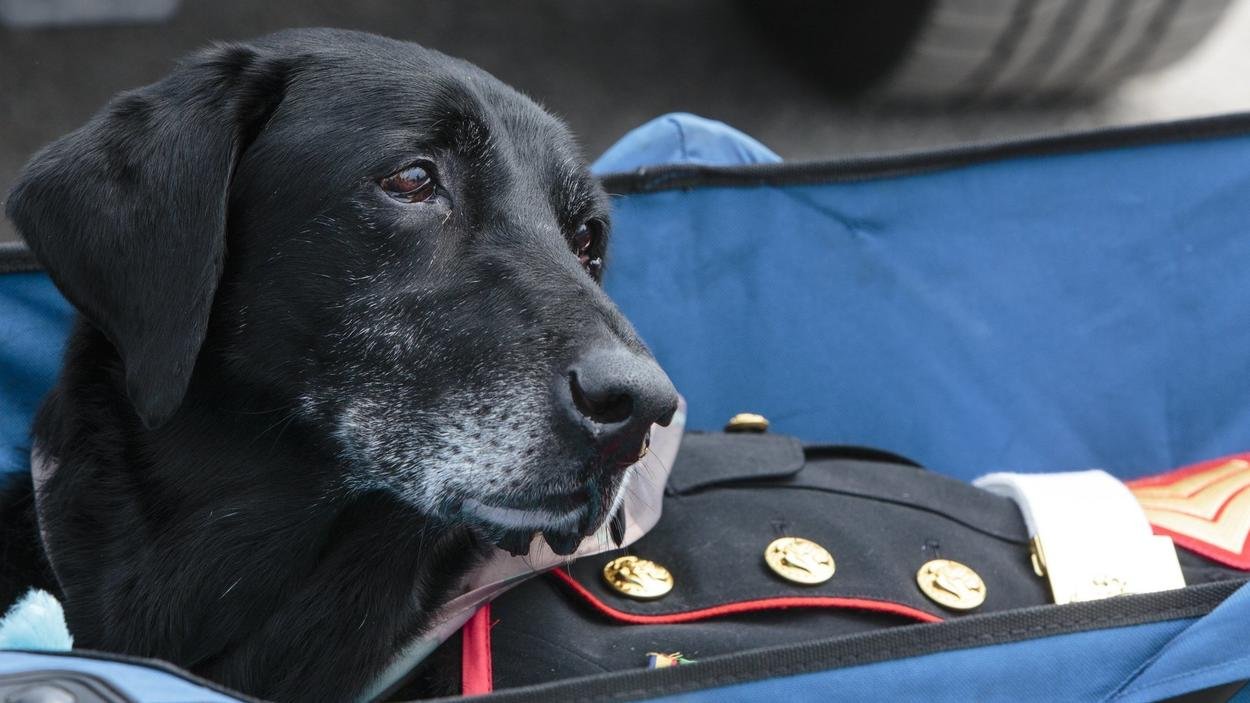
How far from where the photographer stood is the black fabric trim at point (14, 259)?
75.3 inches

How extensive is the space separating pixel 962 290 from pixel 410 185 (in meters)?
1.21

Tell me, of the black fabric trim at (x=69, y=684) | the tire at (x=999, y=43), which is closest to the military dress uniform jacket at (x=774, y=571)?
the black fabric trim at (x=69, y=684)

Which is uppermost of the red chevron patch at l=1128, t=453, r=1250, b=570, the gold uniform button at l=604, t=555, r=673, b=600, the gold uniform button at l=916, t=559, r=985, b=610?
the red chevron patch at l=1128, t=453, r=1250, b=570

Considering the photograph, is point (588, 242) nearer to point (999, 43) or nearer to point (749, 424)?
point (749, 424)

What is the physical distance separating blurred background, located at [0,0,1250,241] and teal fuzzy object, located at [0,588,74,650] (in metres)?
2.40

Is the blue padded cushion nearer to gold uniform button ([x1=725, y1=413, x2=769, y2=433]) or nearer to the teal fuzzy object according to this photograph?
gold uniform button ([x1=725, y1=413, x2=769, y2=433])

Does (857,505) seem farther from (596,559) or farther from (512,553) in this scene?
(512,553)

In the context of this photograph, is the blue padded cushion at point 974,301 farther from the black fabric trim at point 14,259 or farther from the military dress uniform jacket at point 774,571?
the black fabric trim at point 14,259

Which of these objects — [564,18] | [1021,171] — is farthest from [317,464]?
[564,18]

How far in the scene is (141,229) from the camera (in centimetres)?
154

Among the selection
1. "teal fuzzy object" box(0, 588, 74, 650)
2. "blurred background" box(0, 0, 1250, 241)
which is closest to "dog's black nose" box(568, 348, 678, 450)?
"teal fuzzy object" box(0, 588, 74, 650)

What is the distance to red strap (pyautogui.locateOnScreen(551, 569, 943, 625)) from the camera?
1694 millimetres

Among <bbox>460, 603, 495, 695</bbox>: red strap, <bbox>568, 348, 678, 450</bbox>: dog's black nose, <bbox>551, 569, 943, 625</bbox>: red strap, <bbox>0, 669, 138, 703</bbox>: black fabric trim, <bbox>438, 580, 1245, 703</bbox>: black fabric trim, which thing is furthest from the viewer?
<bbox>551, 569, 943, 625</bbox>: red strap

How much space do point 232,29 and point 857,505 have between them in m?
2.93
